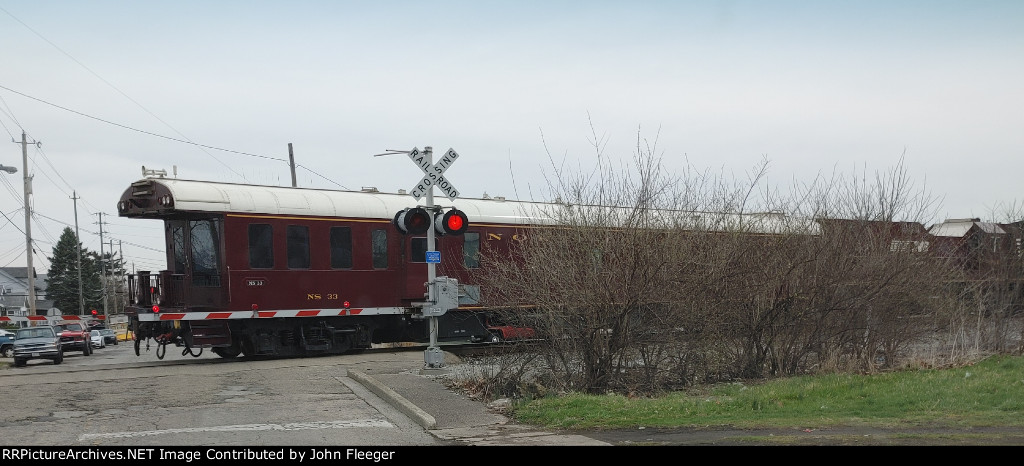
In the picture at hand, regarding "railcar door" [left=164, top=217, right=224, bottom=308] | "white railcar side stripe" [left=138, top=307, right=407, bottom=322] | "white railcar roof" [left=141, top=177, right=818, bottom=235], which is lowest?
"white railcar side stripe" [left=138, top=307, right=407, bottom=322]

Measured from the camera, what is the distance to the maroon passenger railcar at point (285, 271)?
61.7 feet

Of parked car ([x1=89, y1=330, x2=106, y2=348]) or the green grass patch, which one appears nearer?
the green grass patch

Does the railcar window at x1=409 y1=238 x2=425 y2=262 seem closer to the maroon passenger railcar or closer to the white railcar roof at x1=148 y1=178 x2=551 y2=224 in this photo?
the maroon passenger railcar

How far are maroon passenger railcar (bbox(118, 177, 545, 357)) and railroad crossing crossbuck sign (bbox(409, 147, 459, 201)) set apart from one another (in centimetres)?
274

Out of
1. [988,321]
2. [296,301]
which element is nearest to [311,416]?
[296,301]

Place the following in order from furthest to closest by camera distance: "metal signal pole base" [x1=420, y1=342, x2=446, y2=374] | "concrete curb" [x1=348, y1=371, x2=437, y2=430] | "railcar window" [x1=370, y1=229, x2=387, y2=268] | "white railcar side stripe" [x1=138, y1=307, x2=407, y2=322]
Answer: "railcar window" [x1=370, y1=229, x2=387, y2=268] → "white railcar side stripe" [x1=138, y1=307, x2=407, y2=322] → "metal signal pole base" [x1=420, y1=342, x2=446, y2=374] → "concrete curb" [x1=348, y1=371, x2=437, y2=430]

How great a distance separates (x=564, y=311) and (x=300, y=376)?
18.3 feet

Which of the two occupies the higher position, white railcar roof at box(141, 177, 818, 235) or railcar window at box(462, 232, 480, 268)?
white railcar roof at box(141, 177, 818, 235)

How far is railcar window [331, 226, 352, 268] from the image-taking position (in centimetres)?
2008

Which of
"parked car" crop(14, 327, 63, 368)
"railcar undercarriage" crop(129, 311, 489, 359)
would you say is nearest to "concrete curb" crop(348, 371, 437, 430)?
"railcar undercarriage" crop(129, 311, 489, 359)

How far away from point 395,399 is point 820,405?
5122 mm

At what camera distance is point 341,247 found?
20172 mm

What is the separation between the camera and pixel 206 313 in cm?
1859
